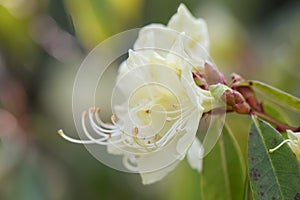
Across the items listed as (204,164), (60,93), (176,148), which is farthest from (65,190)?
(176,148)

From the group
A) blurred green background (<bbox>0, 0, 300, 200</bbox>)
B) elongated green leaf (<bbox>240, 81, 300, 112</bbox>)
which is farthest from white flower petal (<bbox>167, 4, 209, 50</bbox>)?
blurred green background (<bbox>0, 0, 300, 200</bbox>)

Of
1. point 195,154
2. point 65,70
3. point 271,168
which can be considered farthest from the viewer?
point 65,70

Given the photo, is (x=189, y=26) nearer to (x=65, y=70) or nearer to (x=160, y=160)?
(x=160, y=160)

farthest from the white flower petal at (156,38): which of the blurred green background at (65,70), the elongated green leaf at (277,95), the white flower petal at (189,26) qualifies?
the blurred green background at (65,70)

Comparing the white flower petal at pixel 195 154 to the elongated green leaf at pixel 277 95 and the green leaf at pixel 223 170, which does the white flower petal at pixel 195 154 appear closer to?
the green leaf at pixel 223 170

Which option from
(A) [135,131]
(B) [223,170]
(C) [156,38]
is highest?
(C) [156,38]

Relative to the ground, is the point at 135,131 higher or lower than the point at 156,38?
lower

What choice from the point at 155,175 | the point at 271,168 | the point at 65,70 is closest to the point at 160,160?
the point at 155,175

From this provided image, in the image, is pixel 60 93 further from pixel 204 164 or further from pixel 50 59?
pixel 204 164
